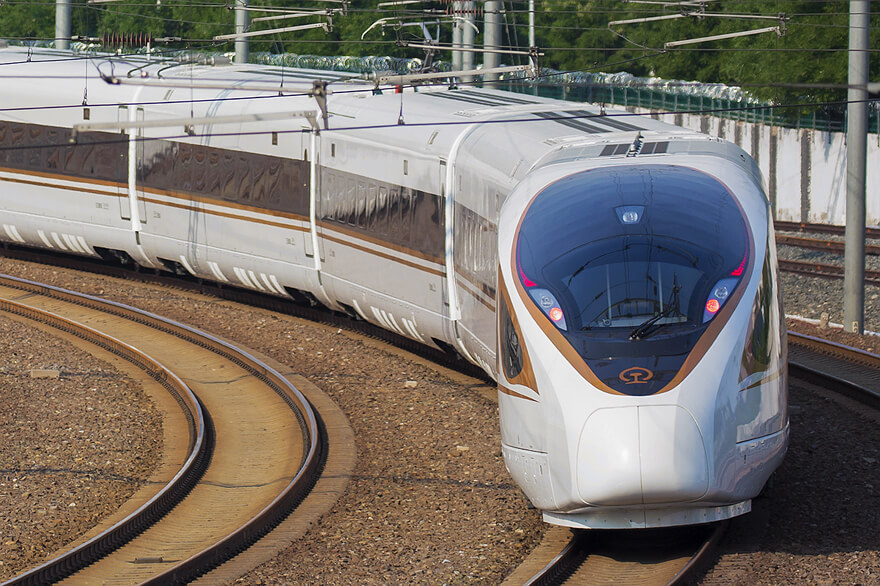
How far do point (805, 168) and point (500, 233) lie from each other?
28.6 metres

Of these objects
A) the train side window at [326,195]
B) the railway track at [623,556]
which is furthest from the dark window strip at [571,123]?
the railway track at [623,556]

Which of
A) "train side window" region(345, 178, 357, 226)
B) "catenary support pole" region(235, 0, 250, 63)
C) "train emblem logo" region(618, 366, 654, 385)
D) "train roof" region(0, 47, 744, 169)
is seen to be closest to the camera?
"train emblem logo" region(618, 366, 654, 385)

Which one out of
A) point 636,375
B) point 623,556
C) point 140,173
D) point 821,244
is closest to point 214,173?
point 140,173

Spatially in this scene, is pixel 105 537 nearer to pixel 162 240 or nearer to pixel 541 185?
pixel 541 185

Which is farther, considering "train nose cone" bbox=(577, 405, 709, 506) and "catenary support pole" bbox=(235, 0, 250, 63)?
"catenary support pole" bbox=(235, 0, 250, 63)

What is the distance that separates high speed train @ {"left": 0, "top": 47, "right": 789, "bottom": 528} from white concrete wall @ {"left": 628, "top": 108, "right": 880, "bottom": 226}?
18992mm

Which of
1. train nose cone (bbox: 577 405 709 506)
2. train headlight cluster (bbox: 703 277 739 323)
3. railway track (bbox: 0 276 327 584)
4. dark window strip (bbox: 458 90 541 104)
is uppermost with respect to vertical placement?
dark window strip (bbox: 458 90 541 104)

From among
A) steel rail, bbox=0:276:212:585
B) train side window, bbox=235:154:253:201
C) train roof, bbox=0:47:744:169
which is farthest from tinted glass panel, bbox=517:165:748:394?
train side window, bbox=235:154:253:201

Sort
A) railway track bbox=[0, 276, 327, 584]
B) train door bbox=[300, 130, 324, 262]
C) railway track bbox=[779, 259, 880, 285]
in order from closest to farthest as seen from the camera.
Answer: railway track bbox=[0, 276, 327, 584]
train door bbox=[300, 130, 324, 262]
railway track bbox=[779, 259, 880, 285]

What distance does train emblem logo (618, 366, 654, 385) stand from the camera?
32.5ft

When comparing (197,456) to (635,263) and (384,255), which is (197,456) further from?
(635,263)

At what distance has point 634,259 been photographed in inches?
417

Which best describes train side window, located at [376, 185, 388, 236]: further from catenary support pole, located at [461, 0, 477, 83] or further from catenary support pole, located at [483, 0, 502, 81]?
catenary support pole, located at [461, 0, 477, 83]

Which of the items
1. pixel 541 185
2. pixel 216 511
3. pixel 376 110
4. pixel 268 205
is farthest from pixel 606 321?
pixel 268 205
